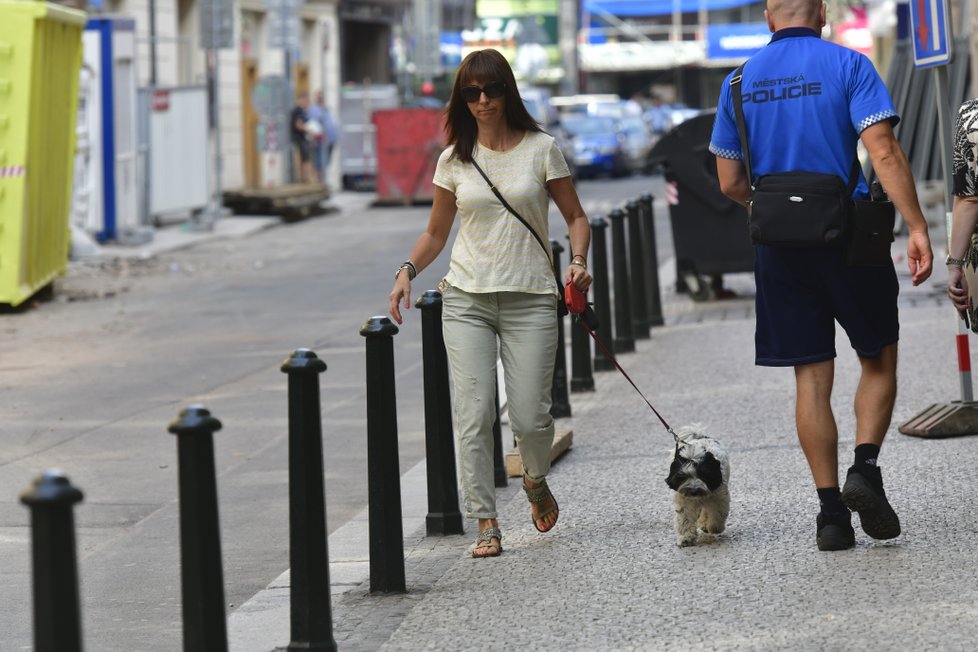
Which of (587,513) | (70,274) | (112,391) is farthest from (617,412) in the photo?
(70,274)

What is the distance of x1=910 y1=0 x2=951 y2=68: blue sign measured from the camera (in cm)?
814

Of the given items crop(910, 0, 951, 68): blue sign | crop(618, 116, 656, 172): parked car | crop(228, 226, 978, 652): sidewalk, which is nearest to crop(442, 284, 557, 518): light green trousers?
crop(228, 226, 978, 652): sidewalk

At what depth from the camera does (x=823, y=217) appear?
5.58 m

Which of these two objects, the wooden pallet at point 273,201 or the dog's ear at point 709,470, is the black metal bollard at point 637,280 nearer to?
the dog's ear at point 709,470

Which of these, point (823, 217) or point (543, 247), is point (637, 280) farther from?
point (823, 217)

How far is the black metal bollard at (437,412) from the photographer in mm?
6445

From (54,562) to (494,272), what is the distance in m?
3.11

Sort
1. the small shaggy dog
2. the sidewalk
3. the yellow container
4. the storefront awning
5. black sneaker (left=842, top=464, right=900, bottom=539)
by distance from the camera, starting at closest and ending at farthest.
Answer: the sidewalk, black sneaker (left=842, top=464, right=900, bottom=539), the small shaggy dog, the yellow container, the storefront awning

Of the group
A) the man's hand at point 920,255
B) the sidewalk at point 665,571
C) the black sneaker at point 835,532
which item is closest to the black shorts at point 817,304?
the man's hand at point 920,255

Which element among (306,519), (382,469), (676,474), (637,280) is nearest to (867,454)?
(676,474)

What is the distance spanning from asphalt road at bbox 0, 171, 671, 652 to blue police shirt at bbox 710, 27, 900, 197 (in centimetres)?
237

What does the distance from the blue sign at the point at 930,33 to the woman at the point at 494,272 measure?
2704mm

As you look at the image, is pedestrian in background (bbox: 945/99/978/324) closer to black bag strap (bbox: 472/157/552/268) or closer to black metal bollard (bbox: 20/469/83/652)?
black bag strap (bbox: 472/157/552/268)

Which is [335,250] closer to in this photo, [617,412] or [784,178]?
[617,412]
